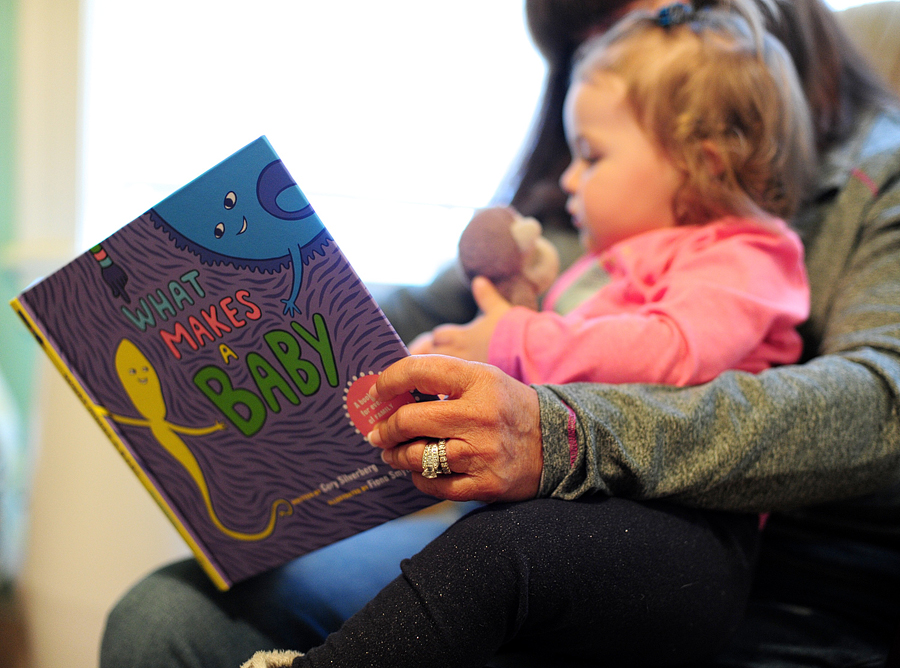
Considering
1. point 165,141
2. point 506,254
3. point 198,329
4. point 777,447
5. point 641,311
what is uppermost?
point 165,141

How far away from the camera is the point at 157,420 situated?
1.70 ft

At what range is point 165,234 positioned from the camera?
42 cm

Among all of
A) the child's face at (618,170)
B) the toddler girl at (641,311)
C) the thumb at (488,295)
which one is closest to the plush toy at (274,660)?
the toddler girl at (641,311)

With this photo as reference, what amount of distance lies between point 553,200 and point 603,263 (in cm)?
23

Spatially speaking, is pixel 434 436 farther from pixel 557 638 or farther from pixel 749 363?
pixel 749 363

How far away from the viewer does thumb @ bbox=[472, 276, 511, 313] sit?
62 cm

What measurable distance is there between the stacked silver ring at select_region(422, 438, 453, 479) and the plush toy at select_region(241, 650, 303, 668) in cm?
16

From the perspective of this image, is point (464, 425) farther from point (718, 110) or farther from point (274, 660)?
point (718, 110)

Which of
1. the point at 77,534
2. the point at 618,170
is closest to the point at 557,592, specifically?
the point at 618,170

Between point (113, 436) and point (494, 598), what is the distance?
35cm

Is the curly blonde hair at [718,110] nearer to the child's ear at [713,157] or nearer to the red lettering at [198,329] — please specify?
the child's ear at [713,157]

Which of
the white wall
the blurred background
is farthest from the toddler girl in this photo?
the white wall

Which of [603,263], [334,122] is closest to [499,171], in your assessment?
[334,122]

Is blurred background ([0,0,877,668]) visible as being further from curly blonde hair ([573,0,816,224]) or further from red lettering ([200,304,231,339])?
red lettering ([200,304,231,339])
